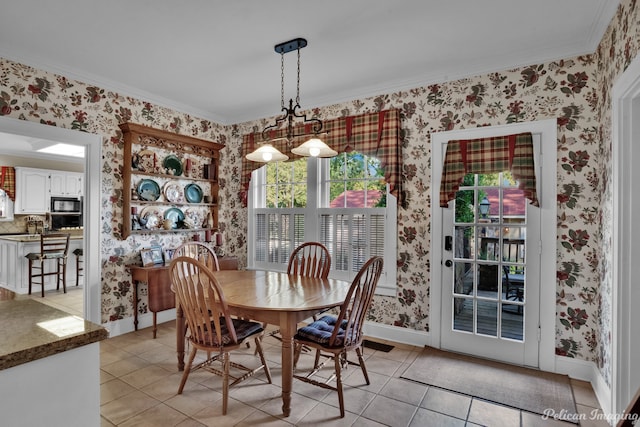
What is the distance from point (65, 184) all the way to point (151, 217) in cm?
453

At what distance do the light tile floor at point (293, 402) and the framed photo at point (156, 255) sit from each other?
1.11 meters

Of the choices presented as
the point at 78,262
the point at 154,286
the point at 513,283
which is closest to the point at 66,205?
the point at 78,262

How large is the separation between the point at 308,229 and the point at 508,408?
2496mm

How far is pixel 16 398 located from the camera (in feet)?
2.85

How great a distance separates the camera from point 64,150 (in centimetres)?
625

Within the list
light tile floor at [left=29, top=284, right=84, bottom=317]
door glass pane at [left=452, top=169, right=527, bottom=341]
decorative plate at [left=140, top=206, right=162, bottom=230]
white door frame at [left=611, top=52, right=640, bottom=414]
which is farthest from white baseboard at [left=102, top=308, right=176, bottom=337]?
white door frame at [left=611, top=52, right=640, bottom=414]

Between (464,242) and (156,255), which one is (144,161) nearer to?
(156,255)

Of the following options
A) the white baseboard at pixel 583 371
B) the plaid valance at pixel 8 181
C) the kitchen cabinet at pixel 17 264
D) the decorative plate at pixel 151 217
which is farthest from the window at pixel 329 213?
the plaid valance at pixel 8 181

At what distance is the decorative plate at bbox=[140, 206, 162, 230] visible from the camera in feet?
12.6

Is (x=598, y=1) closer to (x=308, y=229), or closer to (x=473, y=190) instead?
(x=473, y=190)

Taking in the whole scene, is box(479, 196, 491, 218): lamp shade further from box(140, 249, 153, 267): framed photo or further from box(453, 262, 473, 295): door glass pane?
box(140, 249, 153, 267): framed photo

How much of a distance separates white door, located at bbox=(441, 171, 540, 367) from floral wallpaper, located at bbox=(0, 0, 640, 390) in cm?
19

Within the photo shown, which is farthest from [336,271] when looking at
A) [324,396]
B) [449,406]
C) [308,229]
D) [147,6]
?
[147,6]

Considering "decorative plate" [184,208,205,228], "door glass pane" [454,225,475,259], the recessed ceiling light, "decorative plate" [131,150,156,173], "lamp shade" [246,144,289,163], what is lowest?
"door glass pane" [454,225,475,259]
